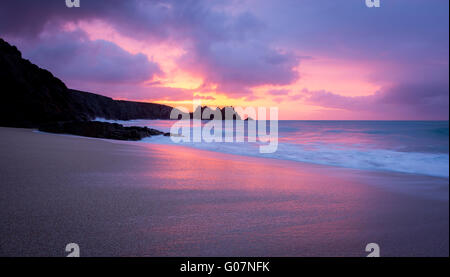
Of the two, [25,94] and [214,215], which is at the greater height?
[25,94]

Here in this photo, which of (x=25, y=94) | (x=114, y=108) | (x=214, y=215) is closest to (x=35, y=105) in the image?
(x=25, y=94)

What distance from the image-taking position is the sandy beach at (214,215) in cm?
158

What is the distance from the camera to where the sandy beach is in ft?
5.17

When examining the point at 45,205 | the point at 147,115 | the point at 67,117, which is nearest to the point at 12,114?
the point at 67,117

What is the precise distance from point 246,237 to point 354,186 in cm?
A: 205

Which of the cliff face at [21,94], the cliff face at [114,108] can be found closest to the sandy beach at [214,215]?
the cliff face at [21,94]

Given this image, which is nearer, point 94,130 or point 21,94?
point 94,130

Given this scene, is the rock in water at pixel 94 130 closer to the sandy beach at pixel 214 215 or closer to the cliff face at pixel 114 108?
the sandy beach at pixel 214 215

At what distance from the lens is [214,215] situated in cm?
207

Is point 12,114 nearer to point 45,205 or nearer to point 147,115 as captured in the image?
point 45,205

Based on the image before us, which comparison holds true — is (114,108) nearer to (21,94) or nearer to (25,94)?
(25,94)

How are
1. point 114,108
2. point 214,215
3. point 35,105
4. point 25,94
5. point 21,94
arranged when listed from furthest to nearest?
point 114,108
point 25,94
point 21,94
point 35,105
point 214,215

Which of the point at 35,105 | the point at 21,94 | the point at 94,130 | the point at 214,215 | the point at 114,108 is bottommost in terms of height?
the point at 214,215
